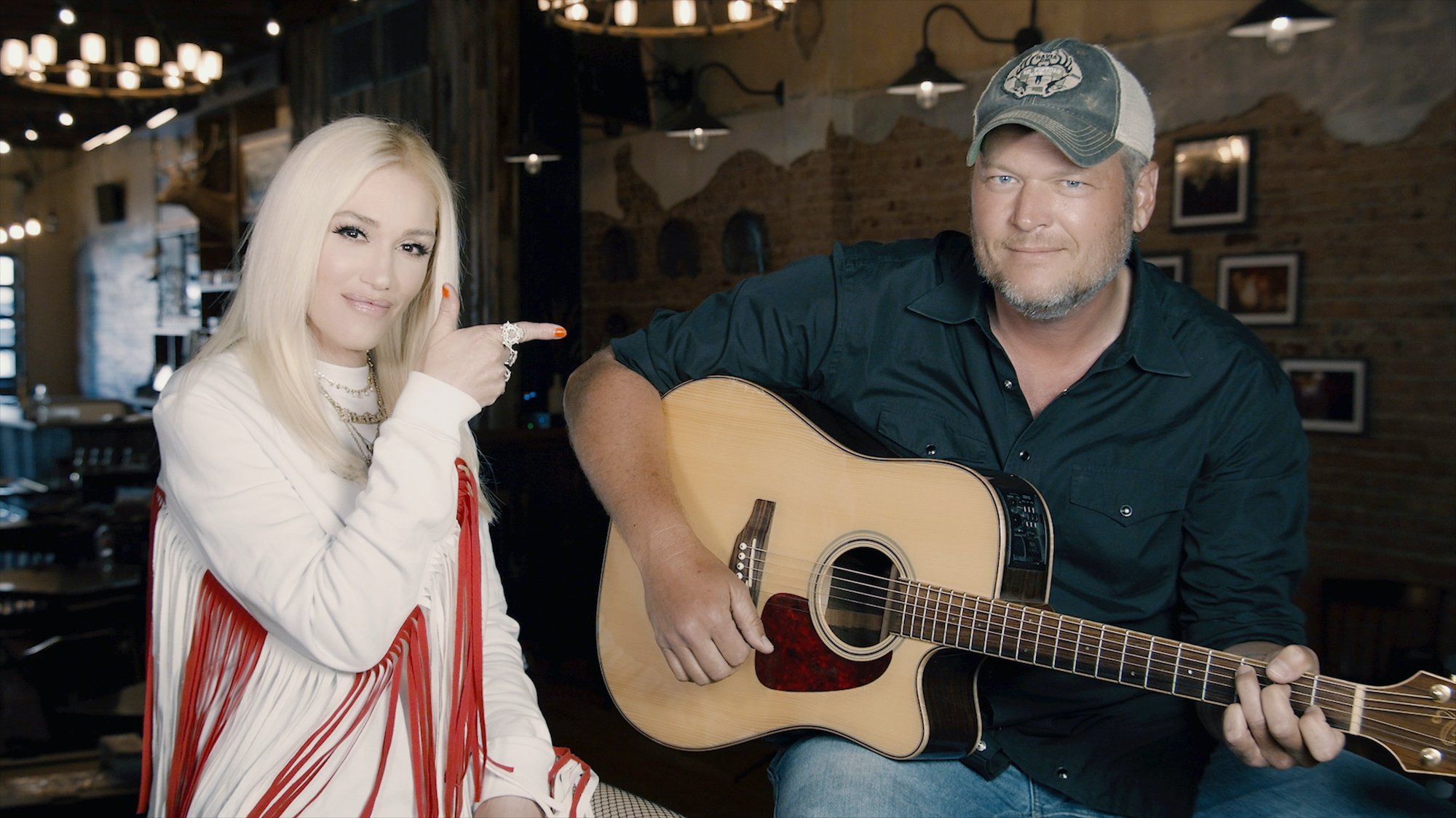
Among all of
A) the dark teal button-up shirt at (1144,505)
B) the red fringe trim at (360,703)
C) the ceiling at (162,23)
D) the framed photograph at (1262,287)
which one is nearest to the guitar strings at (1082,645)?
the dark teal button-up shirt at (1144,505)

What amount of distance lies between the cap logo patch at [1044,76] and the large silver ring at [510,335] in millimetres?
834

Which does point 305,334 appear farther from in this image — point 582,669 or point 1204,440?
point 582,669

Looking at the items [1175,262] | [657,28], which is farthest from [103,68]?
[1175,262]

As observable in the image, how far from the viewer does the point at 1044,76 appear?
165 centimetres

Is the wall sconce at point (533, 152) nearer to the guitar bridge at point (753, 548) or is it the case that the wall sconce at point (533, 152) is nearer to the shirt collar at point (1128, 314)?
the shirt collar at point (1128, 314)

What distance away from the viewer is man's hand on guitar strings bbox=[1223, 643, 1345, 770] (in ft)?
4.20

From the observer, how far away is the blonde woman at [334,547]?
1.30 metres

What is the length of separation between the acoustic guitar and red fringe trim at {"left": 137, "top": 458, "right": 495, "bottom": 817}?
0.41 metres

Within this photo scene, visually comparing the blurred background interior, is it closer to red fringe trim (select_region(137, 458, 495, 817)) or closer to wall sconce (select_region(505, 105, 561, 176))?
wall sconce (select_region(505, 105, 561, 176))

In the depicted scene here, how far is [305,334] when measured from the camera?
1.50 m

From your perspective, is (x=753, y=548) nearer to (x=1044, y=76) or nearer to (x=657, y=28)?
(x=1044, y=76)

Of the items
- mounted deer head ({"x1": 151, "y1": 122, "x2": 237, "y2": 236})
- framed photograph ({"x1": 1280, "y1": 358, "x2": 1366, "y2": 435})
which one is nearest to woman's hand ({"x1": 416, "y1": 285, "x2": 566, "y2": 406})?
framed photograph ({"x1": 1280, "y1": 358, "x2": 1366, "y2": 435})

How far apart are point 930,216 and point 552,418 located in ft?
7.64

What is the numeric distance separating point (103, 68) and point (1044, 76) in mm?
7395
